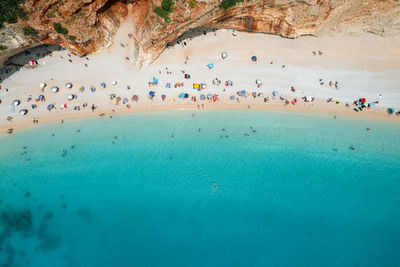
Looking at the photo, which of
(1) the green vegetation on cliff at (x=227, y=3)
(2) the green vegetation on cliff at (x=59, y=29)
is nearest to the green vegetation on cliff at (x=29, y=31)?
(2) the green vegetation on cliff at (x=59, y=29)

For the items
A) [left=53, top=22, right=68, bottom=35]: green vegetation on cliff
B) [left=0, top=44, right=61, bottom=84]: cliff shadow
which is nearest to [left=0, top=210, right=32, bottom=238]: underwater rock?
[left=0, top=44, right=61, bottom=84]: cliff shadow

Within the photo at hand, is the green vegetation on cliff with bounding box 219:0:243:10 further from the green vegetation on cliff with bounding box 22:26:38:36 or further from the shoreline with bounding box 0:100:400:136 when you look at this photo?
the green vegetation on cliff with bounding box 22:26:38:36

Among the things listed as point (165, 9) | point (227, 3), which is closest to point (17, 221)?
point (165, 9)

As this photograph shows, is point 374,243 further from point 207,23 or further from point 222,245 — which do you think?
point 207,23

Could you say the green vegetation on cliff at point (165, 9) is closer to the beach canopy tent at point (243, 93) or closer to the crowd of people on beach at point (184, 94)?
the crowd of people on beach at point (184, 94)

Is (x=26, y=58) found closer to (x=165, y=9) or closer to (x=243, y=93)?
(x=165, y=9)
